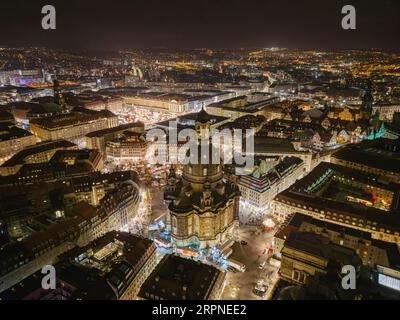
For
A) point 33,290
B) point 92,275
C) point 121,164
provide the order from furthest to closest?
point 121,164
point 92,275
point 33,290

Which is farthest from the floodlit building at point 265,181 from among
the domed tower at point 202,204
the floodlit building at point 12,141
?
the floodlit building at point 12,141

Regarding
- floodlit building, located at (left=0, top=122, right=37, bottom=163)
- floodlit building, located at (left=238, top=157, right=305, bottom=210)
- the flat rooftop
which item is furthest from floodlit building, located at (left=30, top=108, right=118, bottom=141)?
the flat rooftop

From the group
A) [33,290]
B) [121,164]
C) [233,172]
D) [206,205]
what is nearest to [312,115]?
[233,172]

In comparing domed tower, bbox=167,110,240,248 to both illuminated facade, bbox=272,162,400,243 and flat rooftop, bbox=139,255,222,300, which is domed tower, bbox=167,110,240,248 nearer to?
flat rooftop, bbox=139,255,222,300

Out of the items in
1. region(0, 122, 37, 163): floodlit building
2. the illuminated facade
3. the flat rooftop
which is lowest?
the flat rooftop

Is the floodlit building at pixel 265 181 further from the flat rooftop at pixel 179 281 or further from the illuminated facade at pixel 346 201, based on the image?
the flat rooftop at pixel 179 281

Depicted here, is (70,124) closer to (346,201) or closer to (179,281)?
(179,281)

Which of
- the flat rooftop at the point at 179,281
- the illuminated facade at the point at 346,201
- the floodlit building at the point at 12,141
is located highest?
the floodlit building at the point at 12,141

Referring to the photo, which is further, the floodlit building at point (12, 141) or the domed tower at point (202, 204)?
the floodlit building at point (12, 141)
